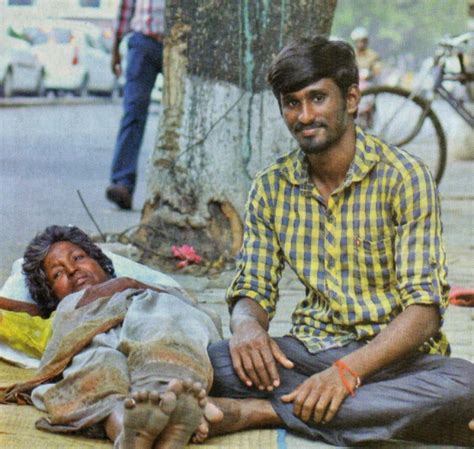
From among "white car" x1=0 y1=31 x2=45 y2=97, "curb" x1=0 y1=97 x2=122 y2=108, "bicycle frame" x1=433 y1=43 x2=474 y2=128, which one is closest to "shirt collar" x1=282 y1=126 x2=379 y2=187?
"bicycle frame" x1=433 y1=43 x2=474 y2=128

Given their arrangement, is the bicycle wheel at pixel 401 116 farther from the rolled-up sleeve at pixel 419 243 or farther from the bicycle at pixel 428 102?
the rolled-up sleeve at pixel 419 243

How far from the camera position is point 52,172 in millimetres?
12508

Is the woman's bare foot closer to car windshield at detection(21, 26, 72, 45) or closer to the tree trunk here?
the tree trunk

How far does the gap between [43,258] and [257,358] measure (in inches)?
55.3

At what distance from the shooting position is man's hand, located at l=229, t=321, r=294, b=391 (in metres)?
4.11

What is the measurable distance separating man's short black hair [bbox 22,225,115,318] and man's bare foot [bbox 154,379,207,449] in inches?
63.6

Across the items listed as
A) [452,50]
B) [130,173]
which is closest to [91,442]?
[130,173]

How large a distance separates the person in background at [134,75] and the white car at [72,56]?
15.5 m

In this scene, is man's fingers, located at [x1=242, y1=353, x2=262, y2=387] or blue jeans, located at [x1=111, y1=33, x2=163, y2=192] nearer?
man's fingers, located at [x1=242, y1=353, x2=262, y2=387]

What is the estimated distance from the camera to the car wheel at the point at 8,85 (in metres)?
23.6

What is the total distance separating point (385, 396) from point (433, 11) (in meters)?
76.9

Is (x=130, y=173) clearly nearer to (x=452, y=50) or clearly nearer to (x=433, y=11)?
(x=452, y=50)

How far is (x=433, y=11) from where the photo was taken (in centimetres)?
7912

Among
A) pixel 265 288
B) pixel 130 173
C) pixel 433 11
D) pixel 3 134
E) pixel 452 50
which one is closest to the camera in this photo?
pixel 265 288
